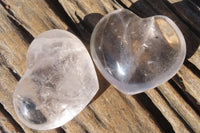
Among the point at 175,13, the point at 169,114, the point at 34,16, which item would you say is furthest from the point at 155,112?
the point at 34,16

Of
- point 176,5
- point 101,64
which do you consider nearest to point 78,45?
point 101,64

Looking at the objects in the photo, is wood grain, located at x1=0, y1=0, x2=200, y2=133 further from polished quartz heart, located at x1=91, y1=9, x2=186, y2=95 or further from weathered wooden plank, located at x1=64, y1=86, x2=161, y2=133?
polished quartz heart, located at x1=91, y1=9, x2=186, y2=95

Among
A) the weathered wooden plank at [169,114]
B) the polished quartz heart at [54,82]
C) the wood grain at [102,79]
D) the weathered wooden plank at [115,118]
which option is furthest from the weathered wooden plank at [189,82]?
the polished quartz heart at [54,82]

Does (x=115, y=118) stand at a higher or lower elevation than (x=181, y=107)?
higher

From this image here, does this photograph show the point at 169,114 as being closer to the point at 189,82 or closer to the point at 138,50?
the point at 189,82

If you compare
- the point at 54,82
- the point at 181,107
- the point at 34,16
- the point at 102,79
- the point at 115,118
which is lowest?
the point at 181,107

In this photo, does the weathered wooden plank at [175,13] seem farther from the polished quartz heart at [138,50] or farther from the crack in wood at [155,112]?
the crack in wood at [155,112]
